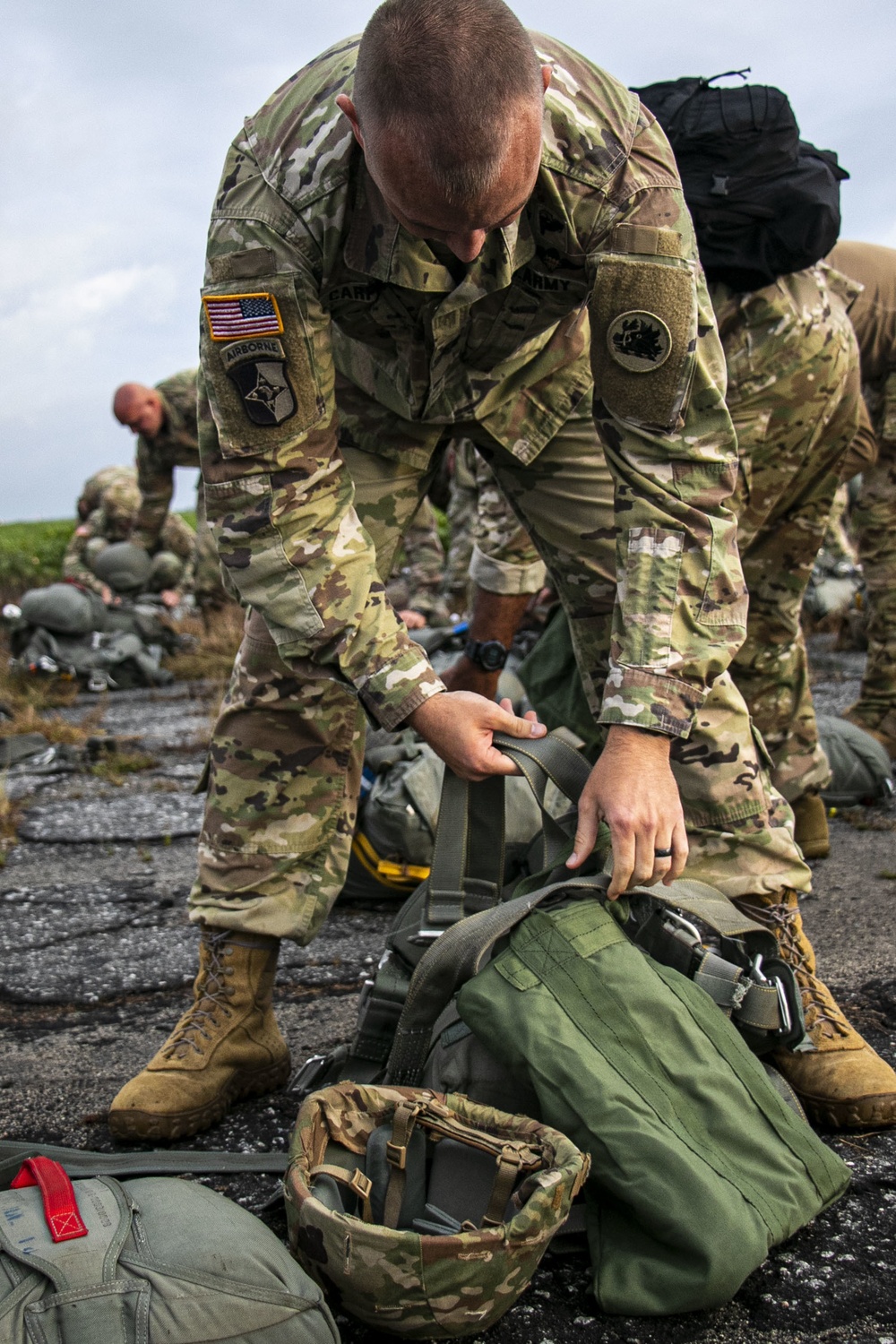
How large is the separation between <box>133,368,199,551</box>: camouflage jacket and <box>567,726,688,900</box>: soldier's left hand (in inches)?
257

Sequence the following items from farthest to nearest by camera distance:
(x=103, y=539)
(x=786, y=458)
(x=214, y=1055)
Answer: (x=103, y=539)
(x=786, y=458)
(x=214, y=1055)

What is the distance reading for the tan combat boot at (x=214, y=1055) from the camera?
6.42ft

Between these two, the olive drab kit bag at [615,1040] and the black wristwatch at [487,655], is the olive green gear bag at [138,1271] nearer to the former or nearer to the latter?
the olive drab kit bag at [615,1040]

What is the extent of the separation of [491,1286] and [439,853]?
68 cm

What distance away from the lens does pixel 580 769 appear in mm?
1812

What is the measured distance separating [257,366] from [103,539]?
36.4 feet

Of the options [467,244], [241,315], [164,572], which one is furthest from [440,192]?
[164,572]

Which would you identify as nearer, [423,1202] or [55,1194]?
[55,1194]

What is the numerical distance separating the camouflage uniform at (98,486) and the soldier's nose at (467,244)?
37.9ft

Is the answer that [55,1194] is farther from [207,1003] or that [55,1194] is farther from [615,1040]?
[207,1003]

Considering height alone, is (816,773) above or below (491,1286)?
above

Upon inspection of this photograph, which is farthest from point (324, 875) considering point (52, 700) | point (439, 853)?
point (52, 700)

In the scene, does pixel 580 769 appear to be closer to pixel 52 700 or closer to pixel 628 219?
pixel 628 219

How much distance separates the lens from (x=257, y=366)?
1.84 m
